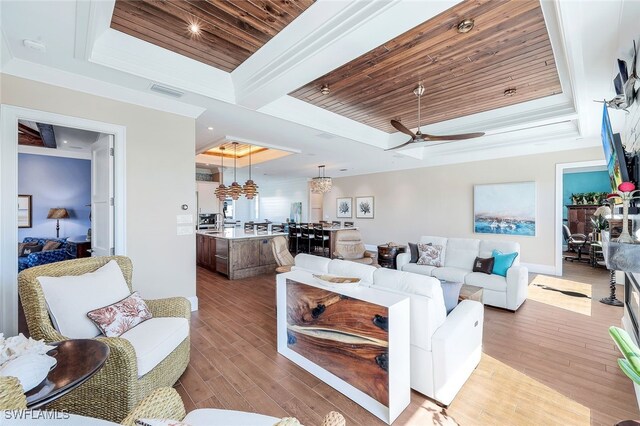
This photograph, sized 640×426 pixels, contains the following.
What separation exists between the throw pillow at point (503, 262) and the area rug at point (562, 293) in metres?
0.88

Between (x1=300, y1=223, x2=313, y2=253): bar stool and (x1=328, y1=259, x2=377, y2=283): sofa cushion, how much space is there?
551 centimetres

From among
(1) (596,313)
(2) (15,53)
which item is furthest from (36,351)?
(1) (596,313)

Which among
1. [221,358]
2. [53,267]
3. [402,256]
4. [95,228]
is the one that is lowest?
[221,358]

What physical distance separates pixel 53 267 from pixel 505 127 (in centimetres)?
605

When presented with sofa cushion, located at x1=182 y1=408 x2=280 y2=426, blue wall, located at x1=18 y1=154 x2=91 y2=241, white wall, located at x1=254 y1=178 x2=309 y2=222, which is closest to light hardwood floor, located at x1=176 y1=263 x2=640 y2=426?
sofa cushion, located at x1=182 y1=408 x2=280 y2=426

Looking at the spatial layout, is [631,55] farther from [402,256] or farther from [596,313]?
[402,256]

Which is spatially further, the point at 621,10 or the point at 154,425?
the point at 621,10

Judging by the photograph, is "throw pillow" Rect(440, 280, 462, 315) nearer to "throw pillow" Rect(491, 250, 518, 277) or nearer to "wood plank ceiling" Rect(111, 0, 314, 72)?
"throw pillow" Rect(491, 250, 518, 277)

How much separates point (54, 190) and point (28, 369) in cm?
639

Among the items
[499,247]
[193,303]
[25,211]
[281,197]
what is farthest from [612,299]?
[281,197]

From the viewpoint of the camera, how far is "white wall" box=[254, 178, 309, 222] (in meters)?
11.6

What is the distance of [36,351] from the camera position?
125cm

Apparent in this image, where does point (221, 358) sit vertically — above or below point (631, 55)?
below

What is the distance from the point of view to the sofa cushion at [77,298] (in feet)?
6.14
